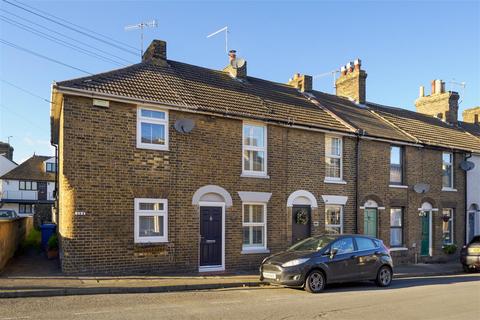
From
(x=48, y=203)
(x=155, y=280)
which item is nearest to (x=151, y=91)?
(x=155, y=280)

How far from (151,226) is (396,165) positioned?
1164 centimetres

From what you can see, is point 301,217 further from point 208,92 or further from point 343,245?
point 208,92

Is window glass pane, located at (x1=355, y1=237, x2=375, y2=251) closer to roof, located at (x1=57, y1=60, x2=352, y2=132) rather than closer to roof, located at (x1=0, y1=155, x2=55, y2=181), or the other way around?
roof, located at (x1=57, y1=60, x2=352, y2=132)

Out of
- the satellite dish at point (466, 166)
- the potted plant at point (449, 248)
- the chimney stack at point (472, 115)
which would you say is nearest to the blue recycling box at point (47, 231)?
the potted plant at point (449, 248)

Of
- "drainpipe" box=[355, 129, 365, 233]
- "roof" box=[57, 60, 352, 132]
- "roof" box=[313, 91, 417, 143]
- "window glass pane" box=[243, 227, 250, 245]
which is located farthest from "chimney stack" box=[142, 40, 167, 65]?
"drainpipe" box=[355, 129, 365, 233]

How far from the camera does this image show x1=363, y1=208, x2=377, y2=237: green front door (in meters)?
18.5

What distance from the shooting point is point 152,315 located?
8055mm

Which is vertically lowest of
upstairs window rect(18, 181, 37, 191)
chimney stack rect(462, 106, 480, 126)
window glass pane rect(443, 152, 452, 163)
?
upstairs window rect(18, 181, 37, 191)

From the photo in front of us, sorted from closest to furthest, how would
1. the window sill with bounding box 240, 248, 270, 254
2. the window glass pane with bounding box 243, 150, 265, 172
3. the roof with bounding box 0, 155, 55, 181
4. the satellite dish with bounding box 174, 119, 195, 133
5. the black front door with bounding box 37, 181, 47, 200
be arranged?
the satellite dish with bounding box 174, 119, 195, 133 < the window sill with bounding box 240, 248, 270, 254 < the window glass pane with bounding box 243, 150, 265, 172 < the black front door with bounding box 37, 181, 47, 200 < the roof with bounding box 0, 155, 55, 181

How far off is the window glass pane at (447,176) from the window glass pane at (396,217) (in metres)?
3.60

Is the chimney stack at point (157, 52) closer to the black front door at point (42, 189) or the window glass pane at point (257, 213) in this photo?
the window glass pane at point (257, 213)

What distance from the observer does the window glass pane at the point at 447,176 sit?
2188cm

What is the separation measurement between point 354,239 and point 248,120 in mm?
5416

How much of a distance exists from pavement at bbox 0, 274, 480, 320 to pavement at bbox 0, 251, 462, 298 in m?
0.33
